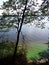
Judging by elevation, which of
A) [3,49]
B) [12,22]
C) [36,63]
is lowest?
[36,63]

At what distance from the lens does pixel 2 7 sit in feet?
34.2

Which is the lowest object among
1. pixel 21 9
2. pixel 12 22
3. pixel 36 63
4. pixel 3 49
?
pixel 36 63

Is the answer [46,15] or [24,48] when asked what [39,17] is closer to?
[46,15]

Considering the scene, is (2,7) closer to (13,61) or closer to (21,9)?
(21,9)

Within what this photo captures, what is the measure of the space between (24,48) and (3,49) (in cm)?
133

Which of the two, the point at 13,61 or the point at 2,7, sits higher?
the point at 2,7

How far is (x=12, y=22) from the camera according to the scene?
1065 centimetres

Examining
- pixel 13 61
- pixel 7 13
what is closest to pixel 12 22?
pixel 7 13

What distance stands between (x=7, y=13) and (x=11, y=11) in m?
0.25

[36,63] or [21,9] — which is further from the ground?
[21,9]

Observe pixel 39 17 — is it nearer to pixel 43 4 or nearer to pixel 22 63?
pixel 43 4

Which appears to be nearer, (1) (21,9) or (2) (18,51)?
(1) (21,9)

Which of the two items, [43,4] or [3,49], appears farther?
[3,49]

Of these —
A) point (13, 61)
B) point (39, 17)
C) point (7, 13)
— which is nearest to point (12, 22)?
point (7, 13)
